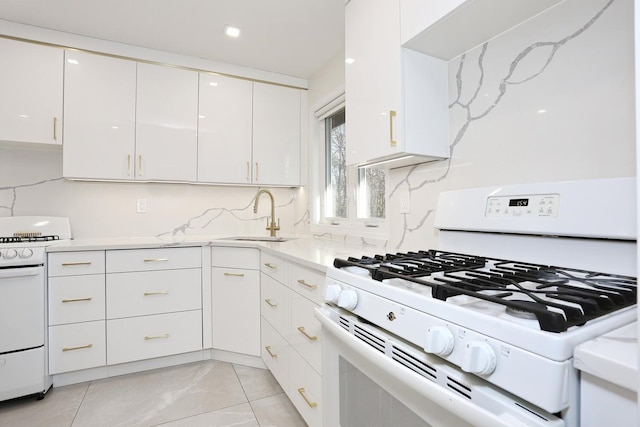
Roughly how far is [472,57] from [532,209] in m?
0.71

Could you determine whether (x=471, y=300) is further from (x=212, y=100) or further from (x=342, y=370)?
(x=212, y=100)

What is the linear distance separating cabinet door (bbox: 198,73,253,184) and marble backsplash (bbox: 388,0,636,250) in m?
1.70

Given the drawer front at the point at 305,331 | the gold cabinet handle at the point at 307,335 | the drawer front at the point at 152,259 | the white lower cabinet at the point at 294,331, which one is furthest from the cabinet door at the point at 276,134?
the gold cabinet handle at the point at 307,335

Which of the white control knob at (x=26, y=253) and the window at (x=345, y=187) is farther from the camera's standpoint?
the window at (x=345, y=187)

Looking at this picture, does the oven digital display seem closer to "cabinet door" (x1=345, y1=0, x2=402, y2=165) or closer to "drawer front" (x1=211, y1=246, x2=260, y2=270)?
"cabinet door" (x1=345, y1=0, x2=402, y2=165)

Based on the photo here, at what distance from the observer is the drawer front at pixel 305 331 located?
54.6 inches

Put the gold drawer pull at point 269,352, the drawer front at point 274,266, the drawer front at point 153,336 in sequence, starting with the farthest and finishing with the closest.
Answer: the drawer front at point 153,336
the gold drawer pull at point 269,352
the drawer front at point 274,266

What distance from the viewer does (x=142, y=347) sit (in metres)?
2.13

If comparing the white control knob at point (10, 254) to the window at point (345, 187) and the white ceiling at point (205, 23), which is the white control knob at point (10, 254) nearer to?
the white ceiling at point (205, 23)

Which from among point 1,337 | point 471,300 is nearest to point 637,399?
point 471,300

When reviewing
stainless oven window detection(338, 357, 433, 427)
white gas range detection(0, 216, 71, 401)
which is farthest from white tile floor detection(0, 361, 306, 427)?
stainless oven window detection(338, 357, 433, 427)

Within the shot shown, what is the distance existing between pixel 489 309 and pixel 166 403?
189 centimetres

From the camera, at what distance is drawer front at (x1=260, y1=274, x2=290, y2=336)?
5.73 ft

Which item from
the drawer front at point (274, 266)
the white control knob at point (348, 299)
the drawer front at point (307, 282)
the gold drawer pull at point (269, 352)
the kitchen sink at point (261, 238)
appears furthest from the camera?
the kitchen sink at point (261, 238)
